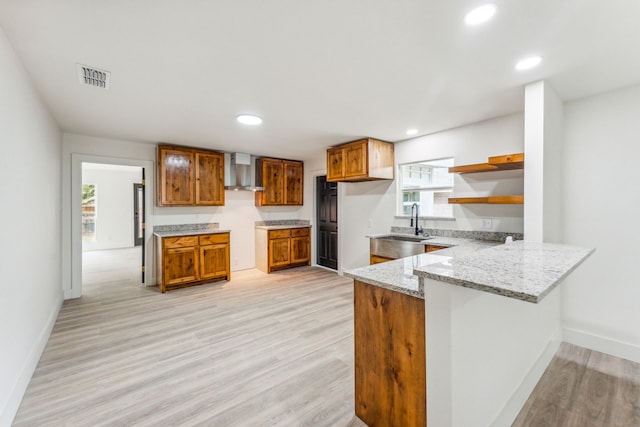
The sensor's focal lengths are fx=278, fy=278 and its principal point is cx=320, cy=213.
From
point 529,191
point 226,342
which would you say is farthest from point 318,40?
point 226,342

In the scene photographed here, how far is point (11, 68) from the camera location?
1.87 metres

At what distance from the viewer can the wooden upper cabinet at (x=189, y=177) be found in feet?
15.1

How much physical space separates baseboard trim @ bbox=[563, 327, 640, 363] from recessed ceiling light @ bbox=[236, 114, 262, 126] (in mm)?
4033

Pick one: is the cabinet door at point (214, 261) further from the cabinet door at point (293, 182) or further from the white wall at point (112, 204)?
the white wall at point (112, 204)

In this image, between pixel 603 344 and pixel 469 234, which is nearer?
pixel 603 344

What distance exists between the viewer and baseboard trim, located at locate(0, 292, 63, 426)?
66.1 inches

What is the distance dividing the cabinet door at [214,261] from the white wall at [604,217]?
15.6 feet

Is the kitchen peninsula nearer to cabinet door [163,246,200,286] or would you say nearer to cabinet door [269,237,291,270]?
cabinet door [163,246,200,286]

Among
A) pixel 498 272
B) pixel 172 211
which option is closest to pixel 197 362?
pixel 498 272

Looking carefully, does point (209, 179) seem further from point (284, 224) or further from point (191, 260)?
point (284, 224)

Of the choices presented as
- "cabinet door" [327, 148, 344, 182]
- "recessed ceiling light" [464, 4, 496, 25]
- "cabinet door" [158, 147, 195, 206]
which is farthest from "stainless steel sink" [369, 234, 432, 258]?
"cabinet door" [158, 147, 195, 206]

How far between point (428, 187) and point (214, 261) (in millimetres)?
3749

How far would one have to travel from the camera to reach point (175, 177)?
4.69 m

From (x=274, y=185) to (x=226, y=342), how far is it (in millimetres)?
3758
